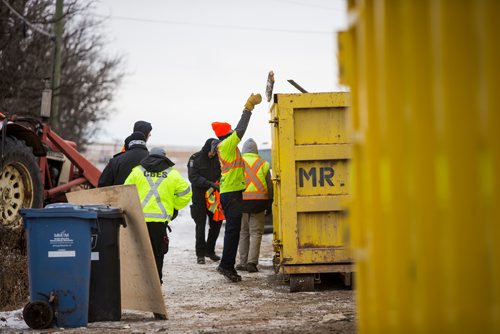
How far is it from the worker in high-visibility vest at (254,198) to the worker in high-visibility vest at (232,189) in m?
0.50

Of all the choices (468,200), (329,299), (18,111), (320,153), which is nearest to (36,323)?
(329,299)

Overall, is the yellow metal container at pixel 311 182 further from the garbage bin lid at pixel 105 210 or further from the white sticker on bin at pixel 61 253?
the white sticker on bin at pixel 61 253

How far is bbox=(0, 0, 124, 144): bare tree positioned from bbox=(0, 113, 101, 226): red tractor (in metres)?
4.30

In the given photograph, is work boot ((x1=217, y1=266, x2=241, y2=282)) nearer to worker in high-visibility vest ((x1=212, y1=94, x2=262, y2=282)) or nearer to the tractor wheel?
worker in high-visibility vest ((x1=212, y1=94, x2=262, y2=282))

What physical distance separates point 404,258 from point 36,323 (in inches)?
174

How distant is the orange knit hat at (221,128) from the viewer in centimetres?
1035

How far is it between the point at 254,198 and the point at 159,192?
9.42 feet

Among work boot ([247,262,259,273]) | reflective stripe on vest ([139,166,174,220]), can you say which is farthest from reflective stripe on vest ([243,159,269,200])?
reflective stripe on vest ([139,166,174,220])

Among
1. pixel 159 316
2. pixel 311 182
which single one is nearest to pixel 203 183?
pixel 311 182

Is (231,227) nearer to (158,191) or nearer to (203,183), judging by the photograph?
(158,191)

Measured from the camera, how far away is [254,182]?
1054 cm

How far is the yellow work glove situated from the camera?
9438 mm

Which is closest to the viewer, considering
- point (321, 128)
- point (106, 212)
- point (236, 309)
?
point (106, 212)

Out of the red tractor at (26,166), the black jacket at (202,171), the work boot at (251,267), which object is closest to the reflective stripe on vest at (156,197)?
the red tractor at (26,166)
